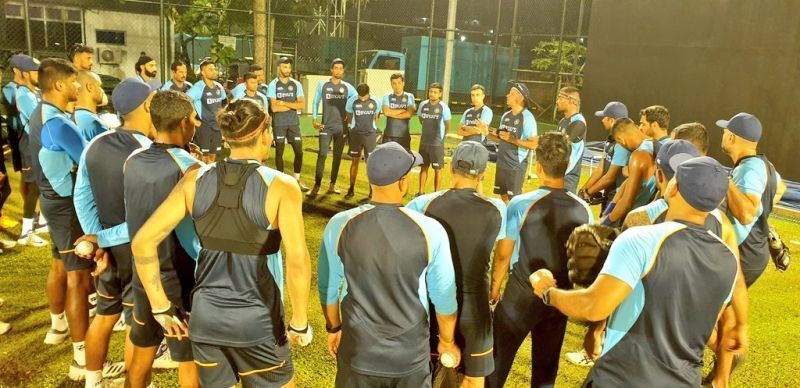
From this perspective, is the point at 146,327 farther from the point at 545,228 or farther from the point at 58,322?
the point at 545,228

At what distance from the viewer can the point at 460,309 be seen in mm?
3367

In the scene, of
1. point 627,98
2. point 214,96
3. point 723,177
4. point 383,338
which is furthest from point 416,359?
point 627,98

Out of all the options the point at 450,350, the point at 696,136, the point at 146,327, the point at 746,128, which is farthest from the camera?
the point at 696,136

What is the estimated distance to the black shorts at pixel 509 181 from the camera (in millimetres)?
8477

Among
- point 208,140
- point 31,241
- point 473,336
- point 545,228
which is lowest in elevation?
point 31,241

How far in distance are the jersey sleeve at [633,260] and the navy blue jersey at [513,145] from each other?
596 centimetres

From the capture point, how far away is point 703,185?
2.52 meters

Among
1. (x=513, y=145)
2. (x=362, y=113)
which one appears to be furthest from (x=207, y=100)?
(x=513, y=145)

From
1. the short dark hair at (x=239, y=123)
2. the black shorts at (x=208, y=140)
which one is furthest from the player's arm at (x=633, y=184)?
the black shorts at (x=208, y=140)

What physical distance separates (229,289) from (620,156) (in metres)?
4.51

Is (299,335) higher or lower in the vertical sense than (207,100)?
lower

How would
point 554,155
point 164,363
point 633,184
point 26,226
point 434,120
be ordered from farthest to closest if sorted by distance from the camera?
point 434,120, point 26,226, point 633,184, point 164,363, point 554,155

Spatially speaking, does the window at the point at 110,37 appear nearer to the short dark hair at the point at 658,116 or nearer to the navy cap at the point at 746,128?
the short dark hair at the point at 658,116

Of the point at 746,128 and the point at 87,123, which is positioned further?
the point at 87,123
